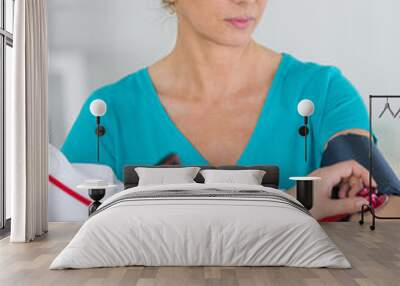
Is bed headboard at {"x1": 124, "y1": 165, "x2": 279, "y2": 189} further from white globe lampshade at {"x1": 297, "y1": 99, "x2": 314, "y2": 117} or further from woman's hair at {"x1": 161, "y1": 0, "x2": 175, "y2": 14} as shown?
woman's hair at {"x1": 161, "y1": 0, "x2": 175, "y2": 14}

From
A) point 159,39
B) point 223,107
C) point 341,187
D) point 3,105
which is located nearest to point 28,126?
point 3,105

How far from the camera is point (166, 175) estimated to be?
6.41m

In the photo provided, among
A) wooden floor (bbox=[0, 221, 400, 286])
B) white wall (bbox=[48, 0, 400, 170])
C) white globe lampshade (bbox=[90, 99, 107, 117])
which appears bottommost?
wooden floor (bbox=[0, 221, 400, 286])

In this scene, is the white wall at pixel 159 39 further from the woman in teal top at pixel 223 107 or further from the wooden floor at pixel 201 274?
the wooden floor at pixel 201 274

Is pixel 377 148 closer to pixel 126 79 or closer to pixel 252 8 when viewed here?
pixel 252 8

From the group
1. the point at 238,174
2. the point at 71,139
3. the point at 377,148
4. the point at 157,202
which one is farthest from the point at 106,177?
the point at 377,148

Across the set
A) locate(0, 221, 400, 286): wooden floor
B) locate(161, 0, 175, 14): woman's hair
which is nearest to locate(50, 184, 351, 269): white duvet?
locate(0, 221, 400, 286): wooden floor

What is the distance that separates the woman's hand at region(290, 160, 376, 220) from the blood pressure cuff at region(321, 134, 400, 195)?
68 mm

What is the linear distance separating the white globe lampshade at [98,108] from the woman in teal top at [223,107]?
22cm

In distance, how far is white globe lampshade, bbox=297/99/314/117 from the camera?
6.72 meters

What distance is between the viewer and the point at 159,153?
6945mm

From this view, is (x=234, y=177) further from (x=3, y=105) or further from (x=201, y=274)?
(x=3, y=105)

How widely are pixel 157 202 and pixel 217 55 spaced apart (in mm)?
2960

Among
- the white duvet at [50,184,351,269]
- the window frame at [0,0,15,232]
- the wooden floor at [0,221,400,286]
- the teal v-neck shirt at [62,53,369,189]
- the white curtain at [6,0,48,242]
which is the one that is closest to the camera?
the wooden floor at [0,221,400,286]
